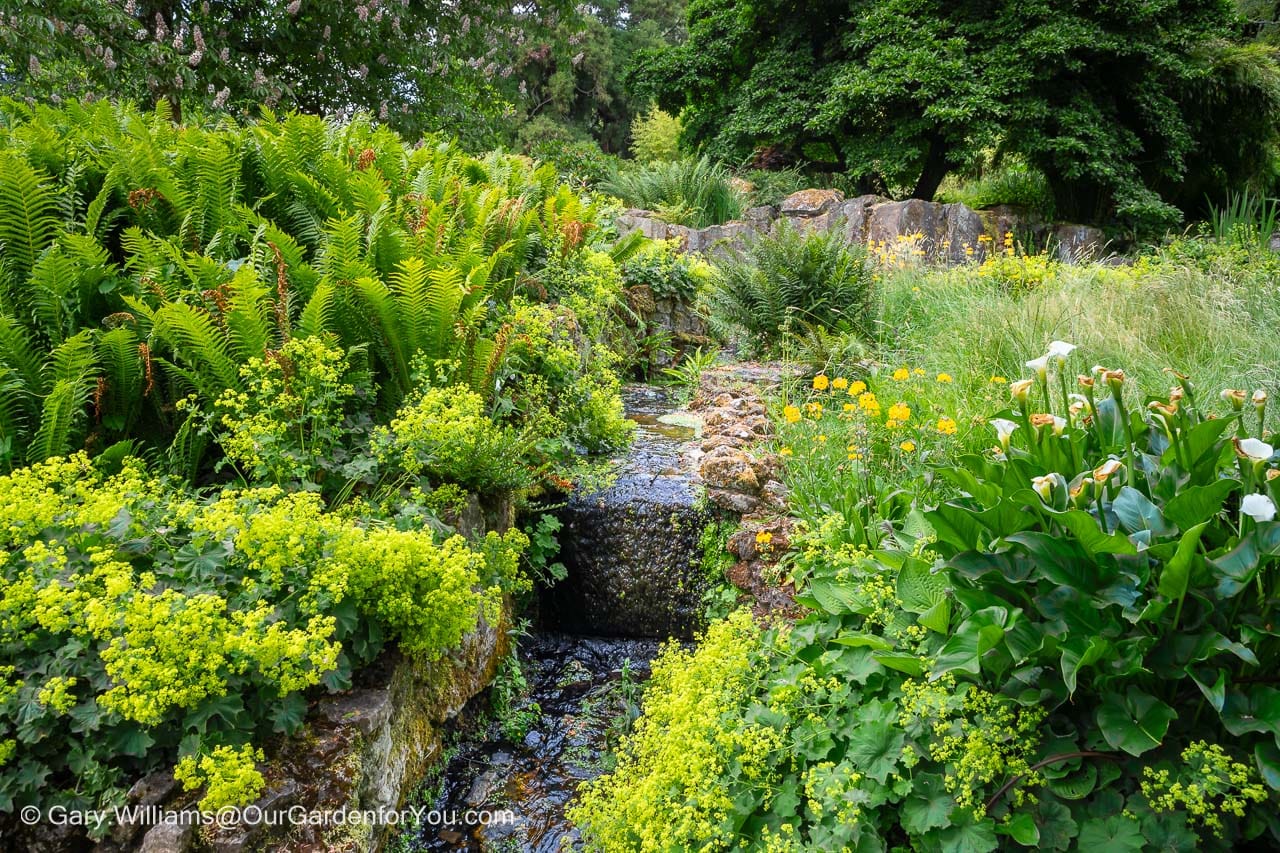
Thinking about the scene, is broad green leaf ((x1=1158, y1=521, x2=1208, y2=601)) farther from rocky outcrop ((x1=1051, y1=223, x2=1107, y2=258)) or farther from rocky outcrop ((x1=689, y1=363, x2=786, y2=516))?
rocky outcrop ((x1=1051, y1=223, x2=1107, y2=258))

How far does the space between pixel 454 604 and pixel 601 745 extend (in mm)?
1082

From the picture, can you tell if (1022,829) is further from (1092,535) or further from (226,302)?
(226,302)

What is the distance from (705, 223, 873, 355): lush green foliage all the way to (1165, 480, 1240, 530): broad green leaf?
4.00 meters

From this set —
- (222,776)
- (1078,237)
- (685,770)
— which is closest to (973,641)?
(685,770)

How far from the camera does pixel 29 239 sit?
8.52 ft

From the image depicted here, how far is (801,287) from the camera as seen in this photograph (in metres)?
5.54

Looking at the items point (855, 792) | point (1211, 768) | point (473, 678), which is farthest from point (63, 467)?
point (1211, 768)

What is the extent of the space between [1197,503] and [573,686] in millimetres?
2319

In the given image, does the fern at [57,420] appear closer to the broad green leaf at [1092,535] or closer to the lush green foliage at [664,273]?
the broad green leaf at [1092,535]

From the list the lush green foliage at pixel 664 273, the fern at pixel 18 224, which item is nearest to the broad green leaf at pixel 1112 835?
the fern at pixel 18 224

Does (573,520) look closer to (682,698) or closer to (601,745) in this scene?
(601,745)

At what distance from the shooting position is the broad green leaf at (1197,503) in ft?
4.53

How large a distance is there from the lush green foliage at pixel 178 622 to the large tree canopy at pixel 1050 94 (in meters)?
11.4

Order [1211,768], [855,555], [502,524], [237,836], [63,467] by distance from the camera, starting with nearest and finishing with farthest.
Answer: [1211,768] → [237,836] → [63,467] → [855,555] → [502,524]
